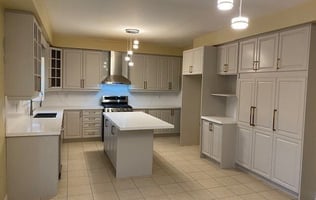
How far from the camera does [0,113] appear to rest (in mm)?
2768

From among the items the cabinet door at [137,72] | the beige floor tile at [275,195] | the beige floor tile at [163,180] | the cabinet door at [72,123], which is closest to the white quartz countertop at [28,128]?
the beige floor tile at [163,180]

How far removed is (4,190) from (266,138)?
3.49 m

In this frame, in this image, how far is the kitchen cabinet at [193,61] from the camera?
5.03 meters

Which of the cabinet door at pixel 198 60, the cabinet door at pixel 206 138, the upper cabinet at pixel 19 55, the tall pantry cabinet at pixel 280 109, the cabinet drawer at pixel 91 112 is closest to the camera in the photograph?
the upper cabinet at pixel 19 55

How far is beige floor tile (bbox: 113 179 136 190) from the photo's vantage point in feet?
11.5

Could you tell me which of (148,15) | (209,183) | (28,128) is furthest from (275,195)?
(28,128)

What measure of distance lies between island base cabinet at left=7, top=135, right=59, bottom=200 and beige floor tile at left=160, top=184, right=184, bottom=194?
1419mm

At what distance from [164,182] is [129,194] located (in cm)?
63

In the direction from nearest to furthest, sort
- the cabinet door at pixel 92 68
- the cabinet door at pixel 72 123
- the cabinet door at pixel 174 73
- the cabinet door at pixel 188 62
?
the cabinet door at pixel 188 62 < the cabinet door at pixel 72 123 < the cabinet door at pixel 92 68 < the cabinet door at pixel 174 73

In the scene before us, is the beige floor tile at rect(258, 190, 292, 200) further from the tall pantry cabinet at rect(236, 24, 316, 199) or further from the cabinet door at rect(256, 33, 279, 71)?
the cabinet door at rect(256, 33, 279, 71)

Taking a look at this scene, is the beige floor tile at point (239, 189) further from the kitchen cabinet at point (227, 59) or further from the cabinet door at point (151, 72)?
the cabinet door at point (151, 72)

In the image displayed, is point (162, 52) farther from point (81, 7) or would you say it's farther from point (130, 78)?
point (81, 7)

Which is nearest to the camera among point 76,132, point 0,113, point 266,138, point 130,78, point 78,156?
point 0,113

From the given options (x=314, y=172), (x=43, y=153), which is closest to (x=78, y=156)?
(x=43, y=153)
